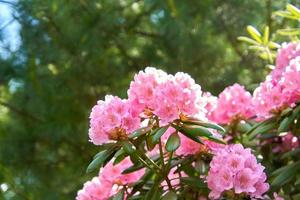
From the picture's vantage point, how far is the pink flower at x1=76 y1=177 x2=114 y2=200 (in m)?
1.28

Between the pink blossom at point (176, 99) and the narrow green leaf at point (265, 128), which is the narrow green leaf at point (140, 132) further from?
the narrow green leaf at point (265, 128)

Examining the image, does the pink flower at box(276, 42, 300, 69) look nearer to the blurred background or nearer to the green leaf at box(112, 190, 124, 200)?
the green leaf at box(112, 190, 124, 200)

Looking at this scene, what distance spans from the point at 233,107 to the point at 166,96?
1.22 feet

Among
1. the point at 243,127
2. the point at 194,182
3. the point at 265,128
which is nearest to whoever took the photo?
the point at 194,182

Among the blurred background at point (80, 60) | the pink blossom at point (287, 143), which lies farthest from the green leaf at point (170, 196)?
the blurred background at point (80, 60)

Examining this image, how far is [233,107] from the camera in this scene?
55.8 inches

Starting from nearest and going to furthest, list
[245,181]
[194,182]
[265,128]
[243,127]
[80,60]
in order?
1. [245,181]
2. [194,182]
3. [265,128]
4. [243,127]
5. [80,60]

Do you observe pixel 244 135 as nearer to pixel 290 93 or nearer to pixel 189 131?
pixel 290 93

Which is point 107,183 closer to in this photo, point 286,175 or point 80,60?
point 286,175

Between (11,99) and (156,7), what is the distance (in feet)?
2.09

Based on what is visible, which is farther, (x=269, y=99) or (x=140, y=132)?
(x=269, y=99)

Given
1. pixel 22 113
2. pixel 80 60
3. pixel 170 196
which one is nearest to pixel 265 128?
pixel 170 196

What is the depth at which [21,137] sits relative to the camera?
224cm

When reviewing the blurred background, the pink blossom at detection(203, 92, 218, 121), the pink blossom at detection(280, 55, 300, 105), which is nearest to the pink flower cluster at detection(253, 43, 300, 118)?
the pink blossom at detection(280, 55, 300, 105)
